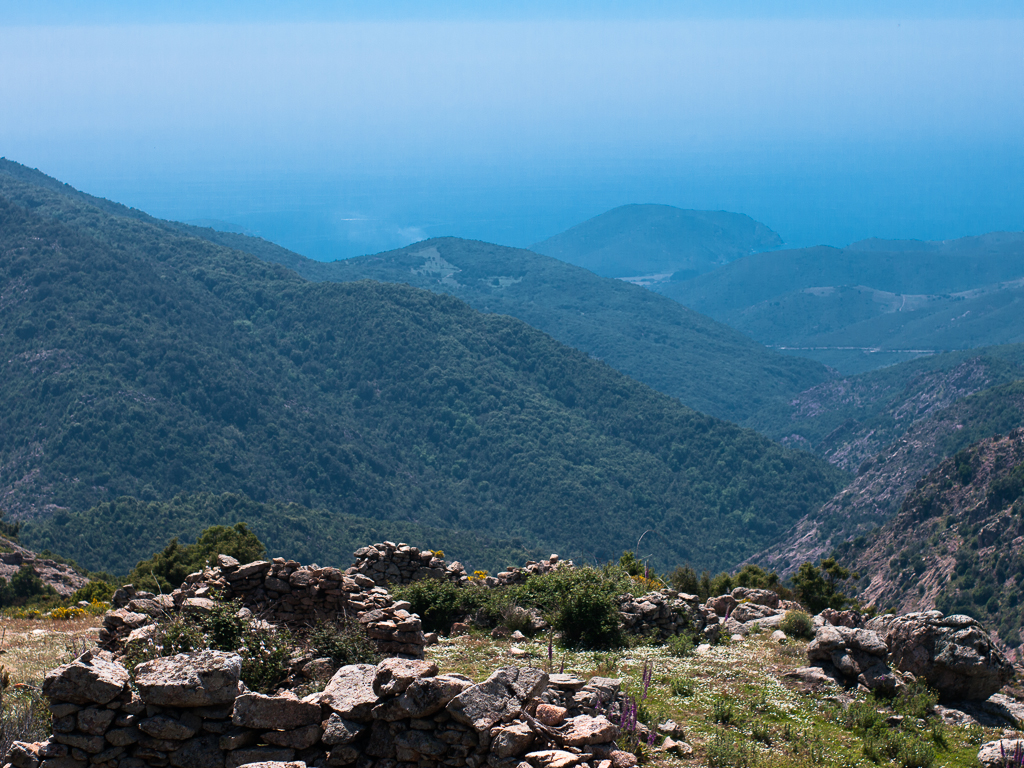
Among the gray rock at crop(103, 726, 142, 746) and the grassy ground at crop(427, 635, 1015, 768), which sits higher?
the gray rock at crop(103, 726, 142, 746)

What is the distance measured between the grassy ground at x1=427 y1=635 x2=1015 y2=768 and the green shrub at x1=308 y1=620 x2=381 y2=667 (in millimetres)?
2392

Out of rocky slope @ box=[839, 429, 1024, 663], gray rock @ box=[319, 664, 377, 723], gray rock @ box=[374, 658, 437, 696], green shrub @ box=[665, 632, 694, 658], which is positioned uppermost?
gray rock @ box=[374, 658, 437, 696]

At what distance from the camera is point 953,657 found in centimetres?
1477

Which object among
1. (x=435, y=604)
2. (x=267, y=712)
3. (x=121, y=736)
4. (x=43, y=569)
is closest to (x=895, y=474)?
(x=43, y=569)

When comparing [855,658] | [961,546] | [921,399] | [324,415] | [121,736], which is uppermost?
[921,399]

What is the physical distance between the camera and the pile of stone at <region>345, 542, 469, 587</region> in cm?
2345

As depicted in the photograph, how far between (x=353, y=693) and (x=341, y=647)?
2.47 m

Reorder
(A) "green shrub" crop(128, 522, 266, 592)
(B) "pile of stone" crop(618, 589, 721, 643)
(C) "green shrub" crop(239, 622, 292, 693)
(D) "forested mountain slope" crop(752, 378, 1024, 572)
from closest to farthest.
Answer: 1. (C) "green shrub" crop(239, 622, 292, 693)
2. (B) "pile of stone" crop(618, 589, 721, 643)
3. (A) "green shrub" crop(128, 522, 266, 592)
4. (D) "forested mountain slope" crop(752, 378, 1024, 572)

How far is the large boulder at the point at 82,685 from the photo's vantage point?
983 centimetres

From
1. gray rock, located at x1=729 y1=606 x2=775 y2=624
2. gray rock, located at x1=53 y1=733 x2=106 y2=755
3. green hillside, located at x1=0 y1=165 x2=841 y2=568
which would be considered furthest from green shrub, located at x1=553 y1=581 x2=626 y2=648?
green hillside, located at x1=0 y1=165 x2=841 y2=568

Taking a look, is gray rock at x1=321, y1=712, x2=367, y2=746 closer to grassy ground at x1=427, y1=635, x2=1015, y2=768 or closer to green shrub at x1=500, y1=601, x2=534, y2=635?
grassy ground at x1=427, y1=635, x2=1015, y2=768

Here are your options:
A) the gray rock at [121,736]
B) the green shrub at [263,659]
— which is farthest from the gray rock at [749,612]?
the gray rock at [121,736]

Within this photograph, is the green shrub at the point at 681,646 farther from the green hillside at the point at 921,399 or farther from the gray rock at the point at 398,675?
the green hillside at the point at 921,399

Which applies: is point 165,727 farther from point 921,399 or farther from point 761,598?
point 921,399
